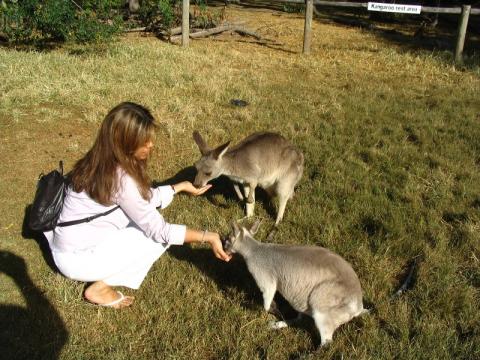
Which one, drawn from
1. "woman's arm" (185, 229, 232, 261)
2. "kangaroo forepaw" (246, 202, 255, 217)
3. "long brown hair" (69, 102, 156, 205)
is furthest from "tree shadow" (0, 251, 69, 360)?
"kangaroo forepaw" (246, 202, 255, 217)

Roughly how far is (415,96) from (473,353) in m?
5.63

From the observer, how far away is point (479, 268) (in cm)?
382

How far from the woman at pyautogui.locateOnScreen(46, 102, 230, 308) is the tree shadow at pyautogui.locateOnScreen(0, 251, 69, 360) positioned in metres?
0.30

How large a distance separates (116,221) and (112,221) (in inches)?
1.3

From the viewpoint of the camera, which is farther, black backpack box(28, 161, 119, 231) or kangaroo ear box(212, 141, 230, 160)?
kangaroo ear box(212, 141, 230, 160)

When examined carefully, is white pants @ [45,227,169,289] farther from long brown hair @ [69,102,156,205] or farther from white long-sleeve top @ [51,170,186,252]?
long brown hair @ [69,102,156,205]

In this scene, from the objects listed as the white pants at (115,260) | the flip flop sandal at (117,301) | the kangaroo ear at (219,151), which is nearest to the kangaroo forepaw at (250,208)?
the kangaroo ear at (219,151)

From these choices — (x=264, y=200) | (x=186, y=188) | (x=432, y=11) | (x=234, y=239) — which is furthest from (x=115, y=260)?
(x=432, y=11)

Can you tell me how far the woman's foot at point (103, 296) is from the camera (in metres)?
3.55

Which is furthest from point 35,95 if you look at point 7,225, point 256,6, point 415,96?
point 256,6

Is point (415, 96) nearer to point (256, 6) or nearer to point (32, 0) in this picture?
point (32, 0)

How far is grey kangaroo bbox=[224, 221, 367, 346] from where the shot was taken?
10.1 ft

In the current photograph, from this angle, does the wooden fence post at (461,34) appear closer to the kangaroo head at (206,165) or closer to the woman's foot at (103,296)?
→ the kangaroo head at (206,165)

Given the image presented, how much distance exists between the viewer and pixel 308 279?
3191 mm
